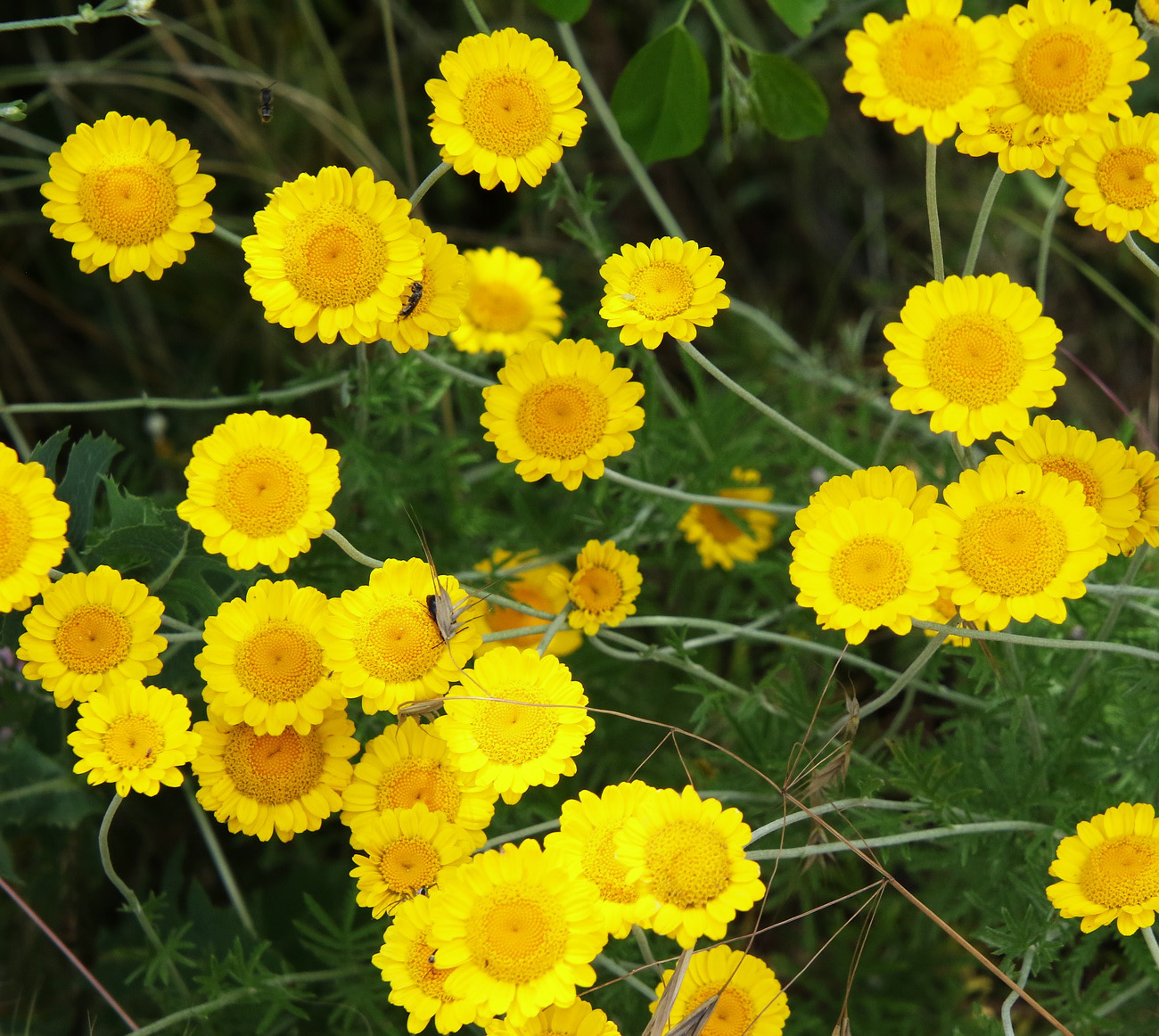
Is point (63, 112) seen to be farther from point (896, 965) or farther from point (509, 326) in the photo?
point (896, 965)

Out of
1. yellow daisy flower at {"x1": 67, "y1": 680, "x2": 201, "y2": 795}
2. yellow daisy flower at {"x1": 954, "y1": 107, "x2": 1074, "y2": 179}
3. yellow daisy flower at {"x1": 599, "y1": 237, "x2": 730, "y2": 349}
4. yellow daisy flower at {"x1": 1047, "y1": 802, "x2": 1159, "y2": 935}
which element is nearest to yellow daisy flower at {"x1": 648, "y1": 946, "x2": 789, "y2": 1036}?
yellow daisy flower at {"x1": 1047, "y1": 802, "x2": 1159, "y2": 935}

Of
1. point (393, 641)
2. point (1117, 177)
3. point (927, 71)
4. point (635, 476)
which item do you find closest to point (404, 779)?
point (393, 641)

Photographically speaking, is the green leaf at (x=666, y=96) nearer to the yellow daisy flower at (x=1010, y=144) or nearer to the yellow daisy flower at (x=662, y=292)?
the yellow daisy flower at (x=662, y=292)

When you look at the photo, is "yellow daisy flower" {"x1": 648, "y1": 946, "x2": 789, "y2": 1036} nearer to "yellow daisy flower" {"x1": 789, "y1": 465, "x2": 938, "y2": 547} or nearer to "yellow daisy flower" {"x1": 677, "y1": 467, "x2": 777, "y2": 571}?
"yellow daisy flower" {"x1": 789, "y1": 465, "x2": 938, "y2": 547}

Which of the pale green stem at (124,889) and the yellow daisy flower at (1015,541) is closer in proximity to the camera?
the yellow daisy flower at (1015,541)

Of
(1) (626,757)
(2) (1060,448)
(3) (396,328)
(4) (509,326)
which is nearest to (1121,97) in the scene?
(2) (1060,448)

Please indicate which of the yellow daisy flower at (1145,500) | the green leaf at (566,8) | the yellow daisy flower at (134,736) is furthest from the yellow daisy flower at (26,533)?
the yellow daisy flower at (1145,500)
